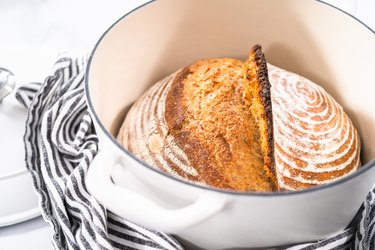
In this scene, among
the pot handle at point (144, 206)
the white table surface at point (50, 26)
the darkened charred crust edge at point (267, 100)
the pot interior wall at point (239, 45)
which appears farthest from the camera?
the white table surface at point (50, 26)

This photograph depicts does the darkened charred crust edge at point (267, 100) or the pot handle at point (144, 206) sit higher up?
the darkened charred crust edge at point (267, 100)

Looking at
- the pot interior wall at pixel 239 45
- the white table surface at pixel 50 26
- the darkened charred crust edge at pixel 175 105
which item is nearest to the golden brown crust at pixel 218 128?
the darkened charred crust edge at pixel 175 105

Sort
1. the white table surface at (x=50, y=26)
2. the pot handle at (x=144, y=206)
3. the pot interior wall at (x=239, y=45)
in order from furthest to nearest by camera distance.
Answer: the white table surface at (x=50, y=26) → the pot interior wall at (x=239, y=45) → the pot handle at (x=144, y=206)

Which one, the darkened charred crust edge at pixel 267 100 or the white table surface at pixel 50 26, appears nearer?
the darkened charred crust edge at pixel 267 100

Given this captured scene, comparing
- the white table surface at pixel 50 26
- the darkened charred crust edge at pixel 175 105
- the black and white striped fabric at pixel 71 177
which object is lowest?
the black and white striped fabric at pixel 71 177

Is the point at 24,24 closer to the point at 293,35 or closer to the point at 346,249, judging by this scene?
the point at 293,35

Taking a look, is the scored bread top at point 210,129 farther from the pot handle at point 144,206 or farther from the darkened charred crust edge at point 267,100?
the pot handle at point 144,206
